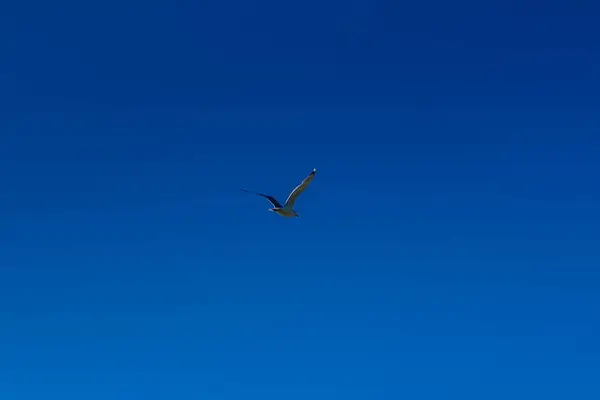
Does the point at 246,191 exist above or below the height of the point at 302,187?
below

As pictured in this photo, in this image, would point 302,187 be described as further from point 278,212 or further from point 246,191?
point 246,191

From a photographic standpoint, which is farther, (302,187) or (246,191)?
(302,187)

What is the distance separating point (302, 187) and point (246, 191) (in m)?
8.65

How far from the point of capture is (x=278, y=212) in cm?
7388

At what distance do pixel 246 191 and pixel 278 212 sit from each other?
353 inches

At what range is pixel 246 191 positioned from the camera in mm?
65312

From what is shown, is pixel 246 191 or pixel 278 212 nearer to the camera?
pixel 246 191

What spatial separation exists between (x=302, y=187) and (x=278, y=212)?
2.97 metres

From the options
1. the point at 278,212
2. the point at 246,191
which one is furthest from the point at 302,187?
the point at 246,191
